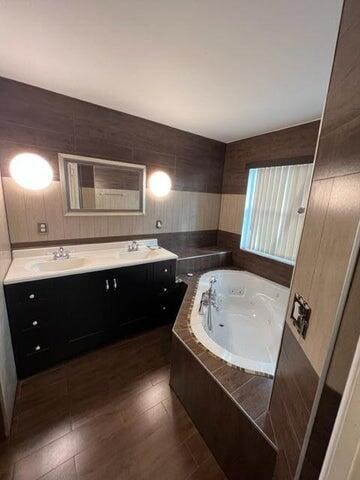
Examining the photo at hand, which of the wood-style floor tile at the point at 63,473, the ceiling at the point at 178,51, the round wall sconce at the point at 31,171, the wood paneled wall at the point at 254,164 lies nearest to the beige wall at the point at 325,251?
the ceiling at the point at 178,51

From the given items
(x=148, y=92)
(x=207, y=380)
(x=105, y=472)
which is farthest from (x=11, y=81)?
(x=105, y=472)

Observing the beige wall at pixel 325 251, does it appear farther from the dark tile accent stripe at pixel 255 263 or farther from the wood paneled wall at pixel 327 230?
the dark tile accent stripe at pixel 255 263

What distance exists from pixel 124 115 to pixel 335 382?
2.57 metres

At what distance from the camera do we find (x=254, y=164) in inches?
105

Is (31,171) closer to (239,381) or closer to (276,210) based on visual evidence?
(239,381)

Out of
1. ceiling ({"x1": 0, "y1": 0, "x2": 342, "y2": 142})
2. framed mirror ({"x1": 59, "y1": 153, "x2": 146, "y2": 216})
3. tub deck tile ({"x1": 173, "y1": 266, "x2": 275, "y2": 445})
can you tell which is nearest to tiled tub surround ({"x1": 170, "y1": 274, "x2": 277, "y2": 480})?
tub deck tile ({"x1": 173, "y1": 266, "x2": 275, "y2": 445})

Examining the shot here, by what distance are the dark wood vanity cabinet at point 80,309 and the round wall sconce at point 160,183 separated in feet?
3.04

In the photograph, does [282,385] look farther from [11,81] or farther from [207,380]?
[11,81]

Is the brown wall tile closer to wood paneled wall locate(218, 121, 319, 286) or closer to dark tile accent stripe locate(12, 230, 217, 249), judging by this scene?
wood paneled wall locate(218, 121, 319, 286)

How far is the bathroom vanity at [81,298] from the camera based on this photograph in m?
1.58

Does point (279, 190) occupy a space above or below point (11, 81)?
below

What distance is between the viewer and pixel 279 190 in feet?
8.00

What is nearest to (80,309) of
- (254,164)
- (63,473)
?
(63,473)

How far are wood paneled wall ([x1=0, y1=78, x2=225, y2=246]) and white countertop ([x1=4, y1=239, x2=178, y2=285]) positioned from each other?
0.12m
